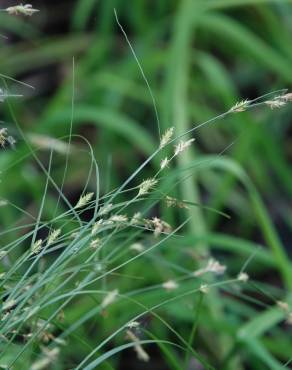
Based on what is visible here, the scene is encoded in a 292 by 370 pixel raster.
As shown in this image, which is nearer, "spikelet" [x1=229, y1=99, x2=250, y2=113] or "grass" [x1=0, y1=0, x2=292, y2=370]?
"spikelet" [x1=229, y1=99, x2=250, y2=113]

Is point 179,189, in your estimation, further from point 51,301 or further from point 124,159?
point 51,301

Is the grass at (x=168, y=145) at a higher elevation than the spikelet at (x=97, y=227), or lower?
lower

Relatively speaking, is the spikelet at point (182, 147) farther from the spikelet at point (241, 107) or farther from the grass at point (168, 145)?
the grass at point (168, 145)

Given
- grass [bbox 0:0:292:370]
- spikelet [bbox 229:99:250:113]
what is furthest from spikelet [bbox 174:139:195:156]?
grass [bbox 0:0:292:370]

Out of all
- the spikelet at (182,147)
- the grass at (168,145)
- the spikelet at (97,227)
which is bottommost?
the grass at (168,145)

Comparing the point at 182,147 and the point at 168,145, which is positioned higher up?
the point at 182,147

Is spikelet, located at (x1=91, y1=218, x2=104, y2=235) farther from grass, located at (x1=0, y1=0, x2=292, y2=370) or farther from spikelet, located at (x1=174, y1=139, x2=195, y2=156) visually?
grass, located at (x1=0, y1=0, x2=292, y2=370)

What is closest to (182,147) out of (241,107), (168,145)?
(241,107)

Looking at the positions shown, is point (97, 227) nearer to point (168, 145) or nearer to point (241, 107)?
point (241, 107)

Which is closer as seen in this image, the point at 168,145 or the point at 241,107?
the point at 241,107

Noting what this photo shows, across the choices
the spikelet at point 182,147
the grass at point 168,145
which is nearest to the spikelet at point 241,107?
the spikelet at point 182,147

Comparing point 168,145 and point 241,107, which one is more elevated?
point 241,107

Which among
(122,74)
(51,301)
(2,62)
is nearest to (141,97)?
(122,74)
